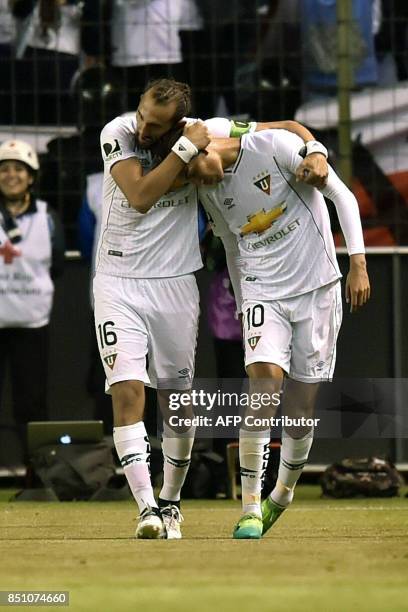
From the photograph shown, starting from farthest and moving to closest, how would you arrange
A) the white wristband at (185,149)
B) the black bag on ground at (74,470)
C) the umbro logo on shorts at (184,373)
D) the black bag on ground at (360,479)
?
the black bag on ground at (360,479), the black bag on ground at (74,470), the umbro logo on shorts at (184,373), the white wristband at (185,149)

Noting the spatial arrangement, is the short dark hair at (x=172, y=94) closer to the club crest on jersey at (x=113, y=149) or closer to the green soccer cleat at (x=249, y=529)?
the club crest on jersey at (x=113, y=149)

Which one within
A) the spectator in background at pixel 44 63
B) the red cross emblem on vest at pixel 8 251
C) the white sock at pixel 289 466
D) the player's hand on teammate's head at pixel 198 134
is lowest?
the white sock at pixel 289 466

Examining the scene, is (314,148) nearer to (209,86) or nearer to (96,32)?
(209,86)

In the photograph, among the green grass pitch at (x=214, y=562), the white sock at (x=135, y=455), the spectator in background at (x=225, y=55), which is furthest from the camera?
the spectator in background at (x=225, y=55)

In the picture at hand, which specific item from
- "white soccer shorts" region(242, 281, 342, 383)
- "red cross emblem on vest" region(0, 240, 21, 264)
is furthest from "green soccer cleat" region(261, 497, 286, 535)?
"red cross emblem on vest" region(0, 240, 21, 264)

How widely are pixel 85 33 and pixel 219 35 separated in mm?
953

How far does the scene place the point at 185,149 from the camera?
26.1ft

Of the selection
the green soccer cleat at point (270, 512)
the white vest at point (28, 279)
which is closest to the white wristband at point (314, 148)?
the green soccer cleat at point (270, 512)

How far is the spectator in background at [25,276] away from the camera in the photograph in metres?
12.2

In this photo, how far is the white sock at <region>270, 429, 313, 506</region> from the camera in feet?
28.1

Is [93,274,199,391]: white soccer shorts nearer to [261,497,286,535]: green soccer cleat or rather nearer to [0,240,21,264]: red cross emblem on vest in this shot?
[261,497,286,535]: green soccer cleat

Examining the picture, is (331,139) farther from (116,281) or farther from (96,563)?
(96,563)

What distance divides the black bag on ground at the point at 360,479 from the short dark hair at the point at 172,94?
13.6 ft

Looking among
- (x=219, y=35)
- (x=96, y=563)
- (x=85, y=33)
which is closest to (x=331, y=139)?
(x=219, y=35)
